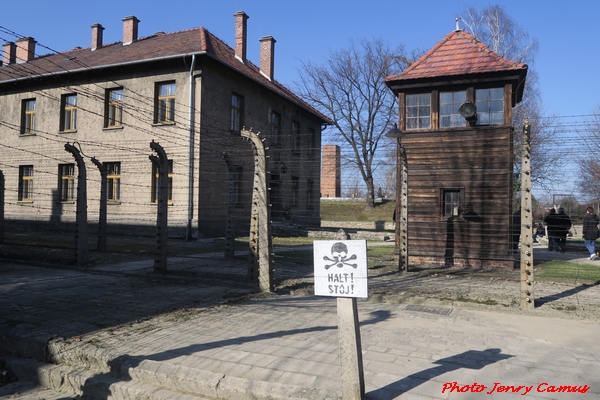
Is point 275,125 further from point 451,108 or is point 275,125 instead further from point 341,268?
point 341,268

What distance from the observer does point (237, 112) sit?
887 inches

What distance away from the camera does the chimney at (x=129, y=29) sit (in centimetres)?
2422

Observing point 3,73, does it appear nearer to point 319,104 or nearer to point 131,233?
point 131,233

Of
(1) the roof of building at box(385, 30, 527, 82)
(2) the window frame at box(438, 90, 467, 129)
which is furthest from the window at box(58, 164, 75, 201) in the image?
(2) the window frame at box(438, 90, 467, 129)

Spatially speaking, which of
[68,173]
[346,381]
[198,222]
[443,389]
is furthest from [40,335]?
[68,173]

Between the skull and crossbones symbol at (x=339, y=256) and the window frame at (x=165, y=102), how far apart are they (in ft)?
58.6

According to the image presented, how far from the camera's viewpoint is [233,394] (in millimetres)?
Answer: 4055

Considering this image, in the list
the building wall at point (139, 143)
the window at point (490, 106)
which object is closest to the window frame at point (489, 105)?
the window at point (490, 106)

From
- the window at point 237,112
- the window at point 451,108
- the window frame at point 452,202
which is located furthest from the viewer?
the window at point 237,112

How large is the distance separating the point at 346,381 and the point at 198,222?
52.9 feet

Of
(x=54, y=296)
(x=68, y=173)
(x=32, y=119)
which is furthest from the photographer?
(x=32, y=119)

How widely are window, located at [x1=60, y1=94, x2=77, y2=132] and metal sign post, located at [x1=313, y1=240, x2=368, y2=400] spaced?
22.3 m

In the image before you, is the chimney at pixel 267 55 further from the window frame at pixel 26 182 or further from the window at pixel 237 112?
the window frame at pixel 26 182

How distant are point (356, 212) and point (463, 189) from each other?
26373mm
